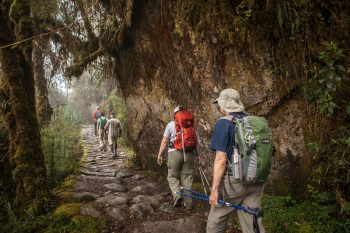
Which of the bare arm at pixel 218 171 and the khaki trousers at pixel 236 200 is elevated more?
the bare arm at pixel 218 171

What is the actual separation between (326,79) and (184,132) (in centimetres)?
255

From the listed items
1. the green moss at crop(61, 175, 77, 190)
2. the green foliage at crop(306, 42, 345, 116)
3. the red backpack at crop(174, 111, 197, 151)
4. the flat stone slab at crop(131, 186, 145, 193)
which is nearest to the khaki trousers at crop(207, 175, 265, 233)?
the green foliage at crop(306, 42, 345, 116)

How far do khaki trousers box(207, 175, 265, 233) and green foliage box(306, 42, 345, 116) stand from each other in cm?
200

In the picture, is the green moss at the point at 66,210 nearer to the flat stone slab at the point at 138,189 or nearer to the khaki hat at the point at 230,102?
the flat stone slab at the point at 138,189

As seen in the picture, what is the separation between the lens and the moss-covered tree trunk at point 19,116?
530 cm

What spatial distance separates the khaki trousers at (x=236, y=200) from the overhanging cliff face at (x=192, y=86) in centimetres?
201

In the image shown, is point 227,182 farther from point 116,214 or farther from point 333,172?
point 116,214

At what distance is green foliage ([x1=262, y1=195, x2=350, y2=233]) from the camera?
4.19 m

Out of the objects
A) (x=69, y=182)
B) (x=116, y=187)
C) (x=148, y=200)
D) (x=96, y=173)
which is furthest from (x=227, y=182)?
(x=96, y=173)

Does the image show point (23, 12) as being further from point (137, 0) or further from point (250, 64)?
point (250, 64)

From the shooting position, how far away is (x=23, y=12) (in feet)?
17.9

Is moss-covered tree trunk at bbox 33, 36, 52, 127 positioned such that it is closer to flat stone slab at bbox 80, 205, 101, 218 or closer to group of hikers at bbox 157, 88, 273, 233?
flat stone slab at bbox 80, 205, 101, 218

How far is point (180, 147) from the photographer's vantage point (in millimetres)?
5617

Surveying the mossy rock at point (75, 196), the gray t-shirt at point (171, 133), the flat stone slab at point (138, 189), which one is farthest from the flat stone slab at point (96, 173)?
the gray t-shirt at point (171, 133)
